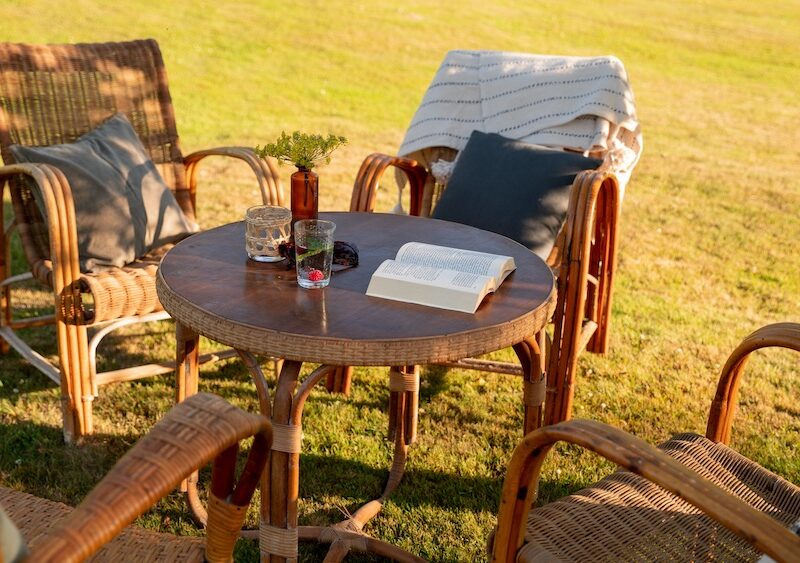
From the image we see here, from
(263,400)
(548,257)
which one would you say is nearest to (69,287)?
(263,400)

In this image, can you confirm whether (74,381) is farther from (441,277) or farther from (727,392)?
(727,392)

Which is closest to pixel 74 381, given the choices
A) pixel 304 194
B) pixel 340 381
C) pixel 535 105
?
pixel 340 381

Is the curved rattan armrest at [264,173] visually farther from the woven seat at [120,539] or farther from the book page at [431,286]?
the woven seat at [120,539]

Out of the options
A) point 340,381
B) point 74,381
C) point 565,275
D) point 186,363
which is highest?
point 565,275

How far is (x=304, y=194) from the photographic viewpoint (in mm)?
2018

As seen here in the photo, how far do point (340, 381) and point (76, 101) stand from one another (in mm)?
1464

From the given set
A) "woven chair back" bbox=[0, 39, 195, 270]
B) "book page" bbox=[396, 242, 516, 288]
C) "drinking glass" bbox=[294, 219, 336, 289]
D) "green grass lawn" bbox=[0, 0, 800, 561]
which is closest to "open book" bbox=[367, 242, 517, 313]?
"book page" bbox=[396, 242, 516, 288]

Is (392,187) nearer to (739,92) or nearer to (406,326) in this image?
(406,326)

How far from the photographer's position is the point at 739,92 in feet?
33.5

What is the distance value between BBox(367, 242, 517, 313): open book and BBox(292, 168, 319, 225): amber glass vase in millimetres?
244

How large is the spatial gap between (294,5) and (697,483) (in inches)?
473

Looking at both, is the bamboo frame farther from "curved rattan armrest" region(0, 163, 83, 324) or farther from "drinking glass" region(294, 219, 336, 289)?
"curved rattan armrest" region(0, 163, 83, 324)

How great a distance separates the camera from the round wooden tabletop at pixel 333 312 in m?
1.62

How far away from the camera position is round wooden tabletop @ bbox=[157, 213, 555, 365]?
1616 millimetres
